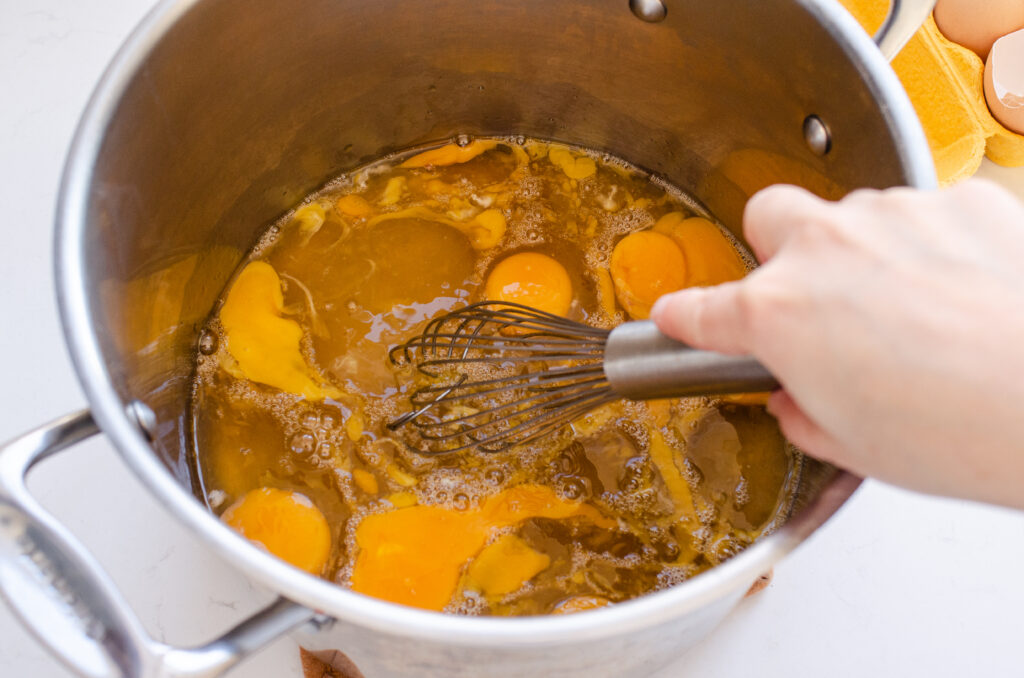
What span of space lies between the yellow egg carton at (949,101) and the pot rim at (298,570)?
0.44 meters

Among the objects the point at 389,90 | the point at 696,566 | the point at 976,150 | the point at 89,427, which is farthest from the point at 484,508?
the point at 976,150

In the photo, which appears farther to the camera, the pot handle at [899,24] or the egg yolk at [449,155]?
the egg yolk at [449,155]

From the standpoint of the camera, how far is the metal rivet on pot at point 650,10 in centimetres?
97

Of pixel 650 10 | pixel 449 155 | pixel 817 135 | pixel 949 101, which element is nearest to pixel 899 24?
pixel 817 135

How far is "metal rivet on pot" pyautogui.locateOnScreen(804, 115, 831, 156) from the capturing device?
36.2 inches

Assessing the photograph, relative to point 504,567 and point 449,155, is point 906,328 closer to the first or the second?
point 504,567

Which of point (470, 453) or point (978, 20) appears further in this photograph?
point (978, 20)

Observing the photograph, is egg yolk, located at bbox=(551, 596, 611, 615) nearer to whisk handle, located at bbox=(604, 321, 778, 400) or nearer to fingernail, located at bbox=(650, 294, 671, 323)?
whisk handle, located at bbox=(604, 321, 778, 400)

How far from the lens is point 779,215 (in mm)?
603

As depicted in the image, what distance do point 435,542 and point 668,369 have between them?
0.43 meters

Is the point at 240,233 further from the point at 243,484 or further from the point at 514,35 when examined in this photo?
the point at 514,35

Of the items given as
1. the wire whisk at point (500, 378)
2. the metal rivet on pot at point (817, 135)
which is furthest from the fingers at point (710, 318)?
the metal rivet on pot at point (817, 135)

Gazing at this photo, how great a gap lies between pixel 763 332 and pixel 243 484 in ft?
2.45

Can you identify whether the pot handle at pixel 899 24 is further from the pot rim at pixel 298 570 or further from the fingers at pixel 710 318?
the fingers at pixel 710 318
